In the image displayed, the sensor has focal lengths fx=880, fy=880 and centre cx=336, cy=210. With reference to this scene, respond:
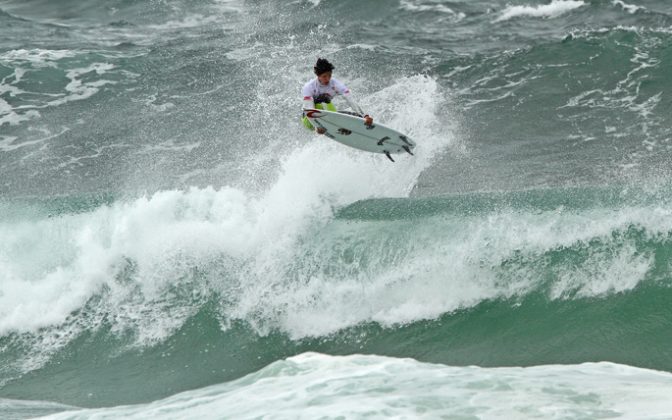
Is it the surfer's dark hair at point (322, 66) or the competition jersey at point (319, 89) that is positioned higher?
the surfer's dark hair at point (322, 66)

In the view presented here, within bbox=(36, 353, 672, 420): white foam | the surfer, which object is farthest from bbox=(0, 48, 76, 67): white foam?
bbox=(36, 353, 672, 420): white foam

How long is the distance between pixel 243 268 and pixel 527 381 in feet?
16.6

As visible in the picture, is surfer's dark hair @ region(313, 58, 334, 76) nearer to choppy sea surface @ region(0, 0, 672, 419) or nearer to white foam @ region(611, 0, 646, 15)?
choppy sea surface @ region(0, 0, 672, 419)

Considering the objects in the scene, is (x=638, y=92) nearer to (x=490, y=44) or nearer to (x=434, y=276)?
(x=490, y=44)

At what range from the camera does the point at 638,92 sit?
57.6ft

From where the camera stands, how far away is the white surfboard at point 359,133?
504 inches

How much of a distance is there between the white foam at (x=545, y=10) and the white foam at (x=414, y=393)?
14029 millimetres

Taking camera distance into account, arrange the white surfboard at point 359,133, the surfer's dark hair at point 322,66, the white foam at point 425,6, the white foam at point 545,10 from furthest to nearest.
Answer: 1. the white foam at point 425,6
2. the white foam at point 545,10
3. the white surfboard at point 359,133
4. the surfer's dark hair at point 322,66

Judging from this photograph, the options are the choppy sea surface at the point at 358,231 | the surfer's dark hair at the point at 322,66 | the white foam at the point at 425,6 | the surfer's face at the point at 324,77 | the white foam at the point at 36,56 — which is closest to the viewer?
the choppy sea surface at the point at 358,231

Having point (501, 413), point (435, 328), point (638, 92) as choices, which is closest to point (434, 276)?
point (435, 328)

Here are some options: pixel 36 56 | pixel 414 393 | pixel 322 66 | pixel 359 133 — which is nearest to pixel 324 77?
pixel 322 66

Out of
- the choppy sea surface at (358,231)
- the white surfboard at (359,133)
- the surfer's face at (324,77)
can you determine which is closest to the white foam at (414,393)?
the choppy sea surface at (358,231)

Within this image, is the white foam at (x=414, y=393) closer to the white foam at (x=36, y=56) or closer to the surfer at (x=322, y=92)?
the surfer at (x=322, y=92)

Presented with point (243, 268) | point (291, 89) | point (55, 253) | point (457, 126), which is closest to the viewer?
point (243, 268)
